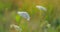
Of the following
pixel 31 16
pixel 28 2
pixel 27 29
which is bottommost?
pixel 27 29

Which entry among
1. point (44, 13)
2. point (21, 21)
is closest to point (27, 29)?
point (21, 21)

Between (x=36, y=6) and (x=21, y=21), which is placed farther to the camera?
(x=36, y=6)

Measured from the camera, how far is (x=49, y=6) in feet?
3.67

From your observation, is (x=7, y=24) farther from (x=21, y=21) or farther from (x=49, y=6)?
(x=49, y=6)

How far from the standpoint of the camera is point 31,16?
3.43 feet

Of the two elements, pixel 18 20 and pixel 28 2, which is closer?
pixel 18 20

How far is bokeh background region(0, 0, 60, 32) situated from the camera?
970mm

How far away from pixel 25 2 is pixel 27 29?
0.25 meters

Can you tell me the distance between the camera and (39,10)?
1.04 m

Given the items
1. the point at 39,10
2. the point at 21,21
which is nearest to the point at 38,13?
the point at 39,10

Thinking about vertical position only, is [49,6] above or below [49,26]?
above

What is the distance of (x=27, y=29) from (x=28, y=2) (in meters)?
0.24

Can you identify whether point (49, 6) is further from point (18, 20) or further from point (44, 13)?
point (18, 20)

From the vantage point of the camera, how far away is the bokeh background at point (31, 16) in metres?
0.97
